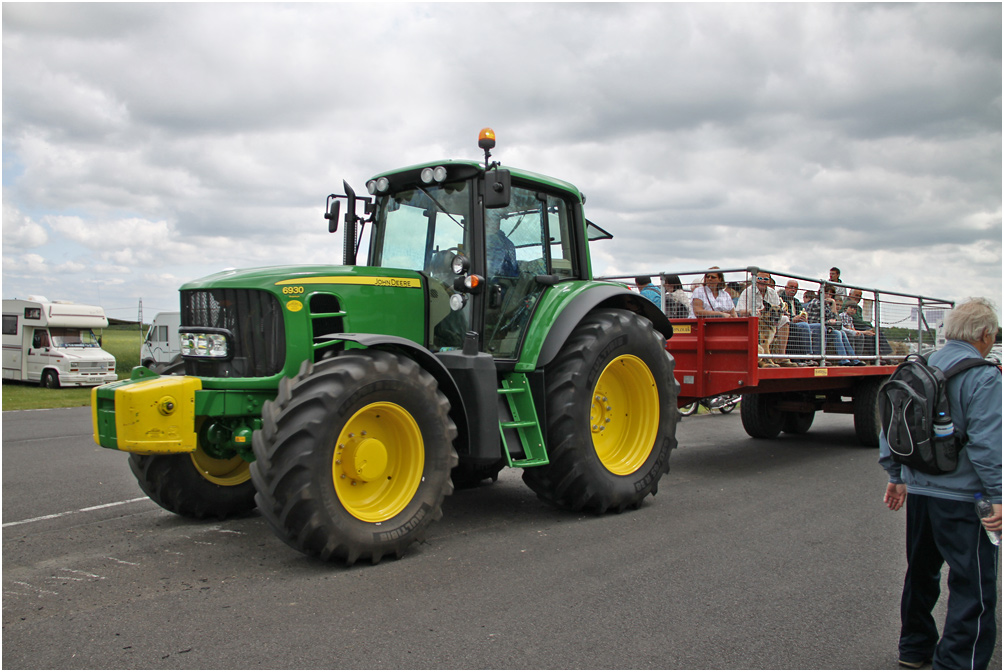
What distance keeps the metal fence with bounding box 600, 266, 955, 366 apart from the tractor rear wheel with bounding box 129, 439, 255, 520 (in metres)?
4.97

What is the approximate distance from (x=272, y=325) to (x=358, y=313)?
603 millimetres

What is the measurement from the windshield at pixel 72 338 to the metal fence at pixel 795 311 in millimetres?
19619

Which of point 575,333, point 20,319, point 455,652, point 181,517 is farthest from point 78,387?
point 455,652

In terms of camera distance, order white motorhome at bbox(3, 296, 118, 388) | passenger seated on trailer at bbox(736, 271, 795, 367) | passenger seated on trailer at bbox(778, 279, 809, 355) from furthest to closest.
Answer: white motorhome at bbox(3, 296, 118, 388) < passenger seated on trailer at bbox(778, 279, 809, 355) < passenger seated on trailer at bbox(736, 271, 795, 367)

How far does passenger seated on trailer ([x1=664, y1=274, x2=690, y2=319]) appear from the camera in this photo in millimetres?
8758

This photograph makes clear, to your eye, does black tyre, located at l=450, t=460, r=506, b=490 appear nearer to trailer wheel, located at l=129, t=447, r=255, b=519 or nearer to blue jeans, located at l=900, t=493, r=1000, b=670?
trailer wheel, located at l=129, t=447, r=255, b=519

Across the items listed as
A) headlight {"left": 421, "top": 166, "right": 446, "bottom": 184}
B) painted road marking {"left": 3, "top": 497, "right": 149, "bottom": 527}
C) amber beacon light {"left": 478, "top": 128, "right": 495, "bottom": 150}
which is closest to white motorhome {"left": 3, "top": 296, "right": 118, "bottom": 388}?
painted road marking {"left": 3, "top": 497, "right": 149, "bottom": 527}

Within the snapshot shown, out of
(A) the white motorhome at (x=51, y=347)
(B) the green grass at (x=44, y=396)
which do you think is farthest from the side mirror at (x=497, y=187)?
(A) the white motorhome at (x=51, y=347)

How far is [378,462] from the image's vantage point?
493cm

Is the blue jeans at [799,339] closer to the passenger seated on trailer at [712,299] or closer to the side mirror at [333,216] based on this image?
the passenger seated on trailer at [712,299]

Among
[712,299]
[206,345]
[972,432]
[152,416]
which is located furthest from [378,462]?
[712,299]

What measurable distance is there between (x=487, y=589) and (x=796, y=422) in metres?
8.18

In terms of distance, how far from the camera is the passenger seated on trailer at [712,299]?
833 centimetres

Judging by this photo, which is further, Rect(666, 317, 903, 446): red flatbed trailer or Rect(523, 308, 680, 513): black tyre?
Rect(666, 317, 903, 446): red flatbed trailer
